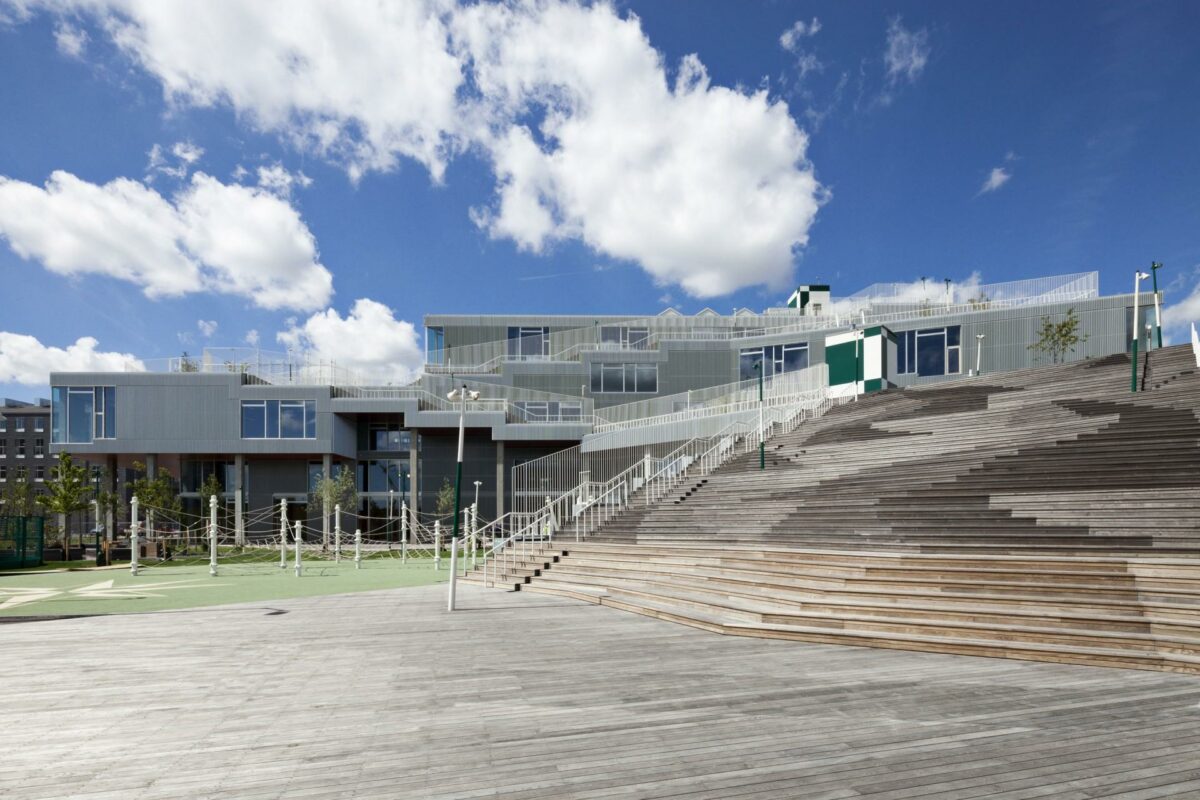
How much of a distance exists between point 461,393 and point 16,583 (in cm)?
1742

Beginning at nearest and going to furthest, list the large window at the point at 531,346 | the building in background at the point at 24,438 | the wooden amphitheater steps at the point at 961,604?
1. the wooden amphitheater steps at the point at 961,604
2. the large window at the point at 531,346
3. the building in background at the point at 24,438

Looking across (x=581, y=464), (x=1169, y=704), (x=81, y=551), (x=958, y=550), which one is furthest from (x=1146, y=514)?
(x=81, y=551)

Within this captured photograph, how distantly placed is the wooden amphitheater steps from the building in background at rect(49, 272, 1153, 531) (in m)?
26.0

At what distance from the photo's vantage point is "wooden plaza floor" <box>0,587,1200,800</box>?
195 inches

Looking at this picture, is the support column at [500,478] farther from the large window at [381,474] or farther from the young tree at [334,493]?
the young tree at [334,493]

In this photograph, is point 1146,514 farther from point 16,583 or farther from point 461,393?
point 16,583

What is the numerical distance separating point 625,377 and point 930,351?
19.3 meters

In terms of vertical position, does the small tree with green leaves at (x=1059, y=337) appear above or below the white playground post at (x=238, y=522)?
above

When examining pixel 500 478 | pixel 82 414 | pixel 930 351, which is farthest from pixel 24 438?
pixel 930 351

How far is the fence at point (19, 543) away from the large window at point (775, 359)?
37.9 m

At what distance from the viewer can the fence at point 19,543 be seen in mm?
27828

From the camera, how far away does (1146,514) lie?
11.1m

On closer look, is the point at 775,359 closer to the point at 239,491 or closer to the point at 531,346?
the point at 531,346

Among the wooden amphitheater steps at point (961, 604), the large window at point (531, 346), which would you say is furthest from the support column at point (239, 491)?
the wooden amphitheater steps at point (961, 604)
